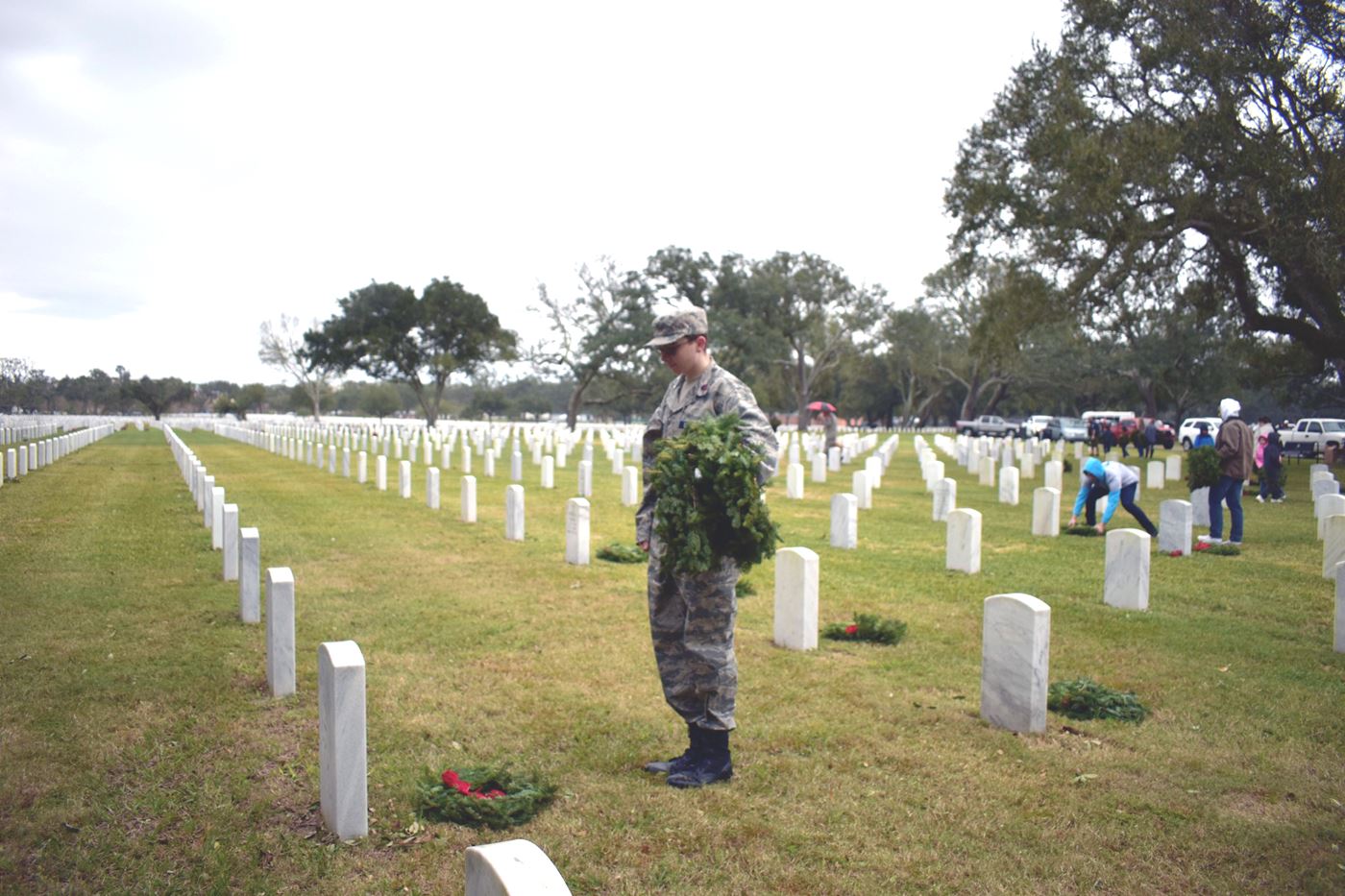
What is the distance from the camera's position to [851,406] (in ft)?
298

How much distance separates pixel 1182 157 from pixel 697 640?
24.4m

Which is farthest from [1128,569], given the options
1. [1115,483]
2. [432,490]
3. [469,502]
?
[432,490]

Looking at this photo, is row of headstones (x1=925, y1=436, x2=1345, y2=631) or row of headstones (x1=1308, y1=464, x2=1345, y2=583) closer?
row of headstones (x1=1308, y1=464, x2=1345, y2=583)

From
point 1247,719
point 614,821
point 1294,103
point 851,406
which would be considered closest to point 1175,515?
point 1247,719

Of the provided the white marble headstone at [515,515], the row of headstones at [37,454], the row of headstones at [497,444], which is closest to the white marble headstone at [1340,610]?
the white marble headstone at [515,515]

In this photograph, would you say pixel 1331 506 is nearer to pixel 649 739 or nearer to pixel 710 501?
pixel 649 739

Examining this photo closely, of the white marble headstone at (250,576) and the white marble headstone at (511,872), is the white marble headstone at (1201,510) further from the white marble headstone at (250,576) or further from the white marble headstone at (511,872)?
the white marble headstone at (511,872)

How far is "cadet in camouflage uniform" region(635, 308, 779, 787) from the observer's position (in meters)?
4.77

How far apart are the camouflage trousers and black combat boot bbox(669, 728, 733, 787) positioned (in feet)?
0.27

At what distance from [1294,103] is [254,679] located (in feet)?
87.0

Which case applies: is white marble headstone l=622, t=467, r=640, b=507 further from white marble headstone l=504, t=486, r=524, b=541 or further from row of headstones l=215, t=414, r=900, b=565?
white marble headstone l=504, t=486, r=524, b=541

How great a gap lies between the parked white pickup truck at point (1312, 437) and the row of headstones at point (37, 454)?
42.3 meters

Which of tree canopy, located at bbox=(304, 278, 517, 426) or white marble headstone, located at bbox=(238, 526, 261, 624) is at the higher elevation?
tree canopy, located at bbox=(304, 278, 517, 426)

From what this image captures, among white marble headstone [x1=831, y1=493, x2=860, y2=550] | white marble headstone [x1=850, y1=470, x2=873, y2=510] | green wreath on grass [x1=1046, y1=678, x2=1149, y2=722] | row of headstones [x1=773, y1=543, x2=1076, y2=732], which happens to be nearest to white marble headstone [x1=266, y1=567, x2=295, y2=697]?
row of headstones [x1=773, y1=543, x2=1076, y2=732]
